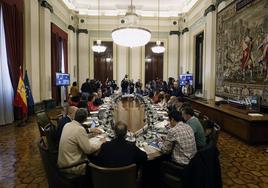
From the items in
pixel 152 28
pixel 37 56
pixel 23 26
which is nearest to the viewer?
pixel 23 26

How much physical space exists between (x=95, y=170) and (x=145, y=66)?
13847 mm

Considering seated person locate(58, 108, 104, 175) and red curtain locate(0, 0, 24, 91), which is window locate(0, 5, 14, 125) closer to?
red curtain locate(0, 0, 24, 91)

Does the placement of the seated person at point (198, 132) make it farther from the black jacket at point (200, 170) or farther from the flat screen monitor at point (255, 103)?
the flat screen monitor at point (255, 103)

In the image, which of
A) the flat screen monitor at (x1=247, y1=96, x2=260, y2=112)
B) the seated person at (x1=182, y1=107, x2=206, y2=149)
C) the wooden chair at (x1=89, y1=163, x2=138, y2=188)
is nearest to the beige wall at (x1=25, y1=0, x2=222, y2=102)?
the flat screen monitor at (x1=247, y1=96, x2=260, y2=112)

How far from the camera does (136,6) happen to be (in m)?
13.8

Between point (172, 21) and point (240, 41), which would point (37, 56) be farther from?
point (172, 21)

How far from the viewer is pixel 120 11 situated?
14266 mm

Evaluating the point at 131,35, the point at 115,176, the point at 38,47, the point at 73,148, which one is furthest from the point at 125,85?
the point at 115,176

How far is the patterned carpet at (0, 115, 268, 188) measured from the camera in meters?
3.46

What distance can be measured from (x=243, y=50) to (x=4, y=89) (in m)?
7.55

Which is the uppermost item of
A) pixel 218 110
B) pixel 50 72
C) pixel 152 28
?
pixel 152 28

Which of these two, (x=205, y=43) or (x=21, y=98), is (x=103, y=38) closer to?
(x=205, y=43)

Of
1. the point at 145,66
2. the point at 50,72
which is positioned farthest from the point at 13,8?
the point at 145,66

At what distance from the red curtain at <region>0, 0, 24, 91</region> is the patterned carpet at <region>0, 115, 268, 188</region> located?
227cm
